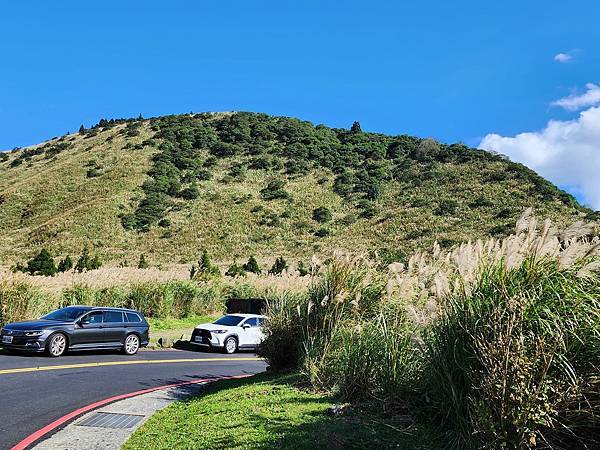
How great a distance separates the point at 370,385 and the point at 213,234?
55305mm

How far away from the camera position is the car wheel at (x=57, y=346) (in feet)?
53.8

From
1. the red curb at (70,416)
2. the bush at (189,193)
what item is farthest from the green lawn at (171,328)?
the bush at (189,193)

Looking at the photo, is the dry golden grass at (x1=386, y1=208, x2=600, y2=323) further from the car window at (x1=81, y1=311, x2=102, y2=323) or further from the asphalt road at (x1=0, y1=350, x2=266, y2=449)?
the car window at (x1=81, y1=311, x2=102, y2=323)

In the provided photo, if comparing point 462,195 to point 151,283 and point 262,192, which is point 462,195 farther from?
point 151,283

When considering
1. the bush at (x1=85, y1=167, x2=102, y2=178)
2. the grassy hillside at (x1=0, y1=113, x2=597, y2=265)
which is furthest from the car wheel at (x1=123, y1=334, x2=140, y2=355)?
the bush at (x1=85, y1=167, x2=102, y2=178)

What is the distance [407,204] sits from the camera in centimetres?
6631

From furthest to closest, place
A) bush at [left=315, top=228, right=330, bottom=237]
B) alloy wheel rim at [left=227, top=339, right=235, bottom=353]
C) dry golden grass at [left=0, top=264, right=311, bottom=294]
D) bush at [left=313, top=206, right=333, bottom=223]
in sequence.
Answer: bush at [left=313, top=206, right=333, bottom=223] < bush at [left=315, top=228, right=330, bottom=237] < alloy wheel rim at [left=227, top=339, right=235, bottom=353] < dry golden grass at [left=0, top=264, right=311, bottom=294]

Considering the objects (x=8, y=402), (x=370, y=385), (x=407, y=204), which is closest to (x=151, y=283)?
(x=8, y=402)

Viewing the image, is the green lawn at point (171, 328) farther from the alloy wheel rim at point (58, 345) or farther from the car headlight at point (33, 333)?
the car headlight at point (33, 333)

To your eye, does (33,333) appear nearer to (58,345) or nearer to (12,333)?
(12,333)

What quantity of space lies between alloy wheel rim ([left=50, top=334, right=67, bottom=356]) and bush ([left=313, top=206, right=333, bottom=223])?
48352 mm

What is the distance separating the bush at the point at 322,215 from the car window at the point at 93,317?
47.1m

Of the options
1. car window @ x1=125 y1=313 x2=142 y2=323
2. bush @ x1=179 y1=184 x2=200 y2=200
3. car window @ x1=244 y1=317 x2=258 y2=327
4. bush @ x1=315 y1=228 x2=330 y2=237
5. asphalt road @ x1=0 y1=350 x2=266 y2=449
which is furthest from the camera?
bush @ x1=179 y1=184 x2=200 y2=200

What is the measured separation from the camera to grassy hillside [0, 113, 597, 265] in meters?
58.8
